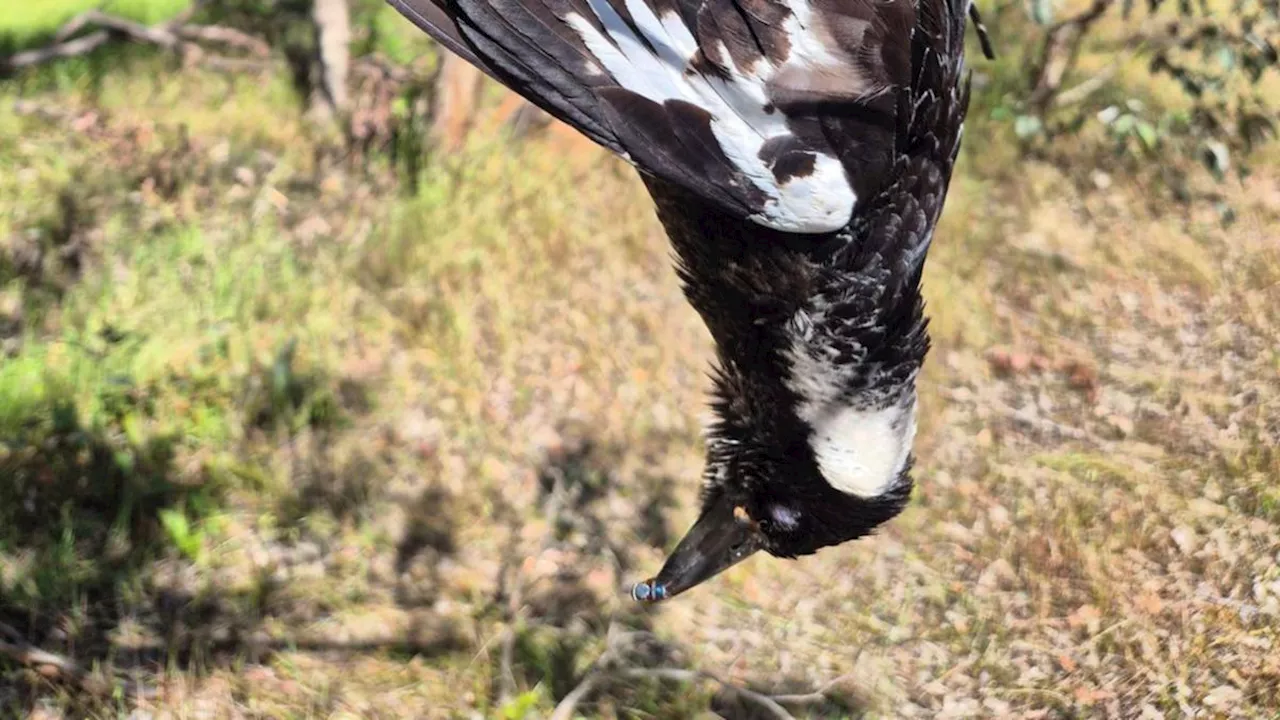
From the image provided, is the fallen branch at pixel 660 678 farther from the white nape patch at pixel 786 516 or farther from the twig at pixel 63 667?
the twig at pixel 63 667

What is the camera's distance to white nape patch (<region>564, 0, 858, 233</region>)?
1.93 meters

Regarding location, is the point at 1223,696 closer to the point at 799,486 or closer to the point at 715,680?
the point at 799,486

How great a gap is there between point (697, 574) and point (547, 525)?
682 mm

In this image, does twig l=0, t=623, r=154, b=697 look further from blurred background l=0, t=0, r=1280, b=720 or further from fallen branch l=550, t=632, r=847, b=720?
fallen branch l=550, t=632, r=847, b=720

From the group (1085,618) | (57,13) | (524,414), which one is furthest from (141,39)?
(1085,618)

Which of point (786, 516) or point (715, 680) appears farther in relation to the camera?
point (715, 680)

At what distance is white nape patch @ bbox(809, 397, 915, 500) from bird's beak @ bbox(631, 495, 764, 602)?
0.25m

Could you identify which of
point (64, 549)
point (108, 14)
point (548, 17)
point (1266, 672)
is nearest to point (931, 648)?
point (1266, 672)

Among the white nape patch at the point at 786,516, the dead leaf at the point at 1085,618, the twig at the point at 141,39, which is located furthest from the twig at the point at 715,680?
the twig at the point at 141,39

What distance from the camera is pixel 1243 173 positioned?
142 inches

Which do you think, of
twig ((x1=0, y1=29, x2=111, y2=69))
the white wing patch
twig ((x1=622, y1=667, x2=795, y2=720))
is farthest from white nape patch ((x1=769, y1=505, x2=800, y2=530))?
twig ((x1=0, y1=29, x2=111, y2=69))

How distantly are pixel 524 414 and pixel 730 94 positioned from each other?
5.11 feet

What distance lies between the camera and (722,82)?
6.47 ft

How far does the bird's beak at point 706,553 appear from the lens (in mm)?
2393
